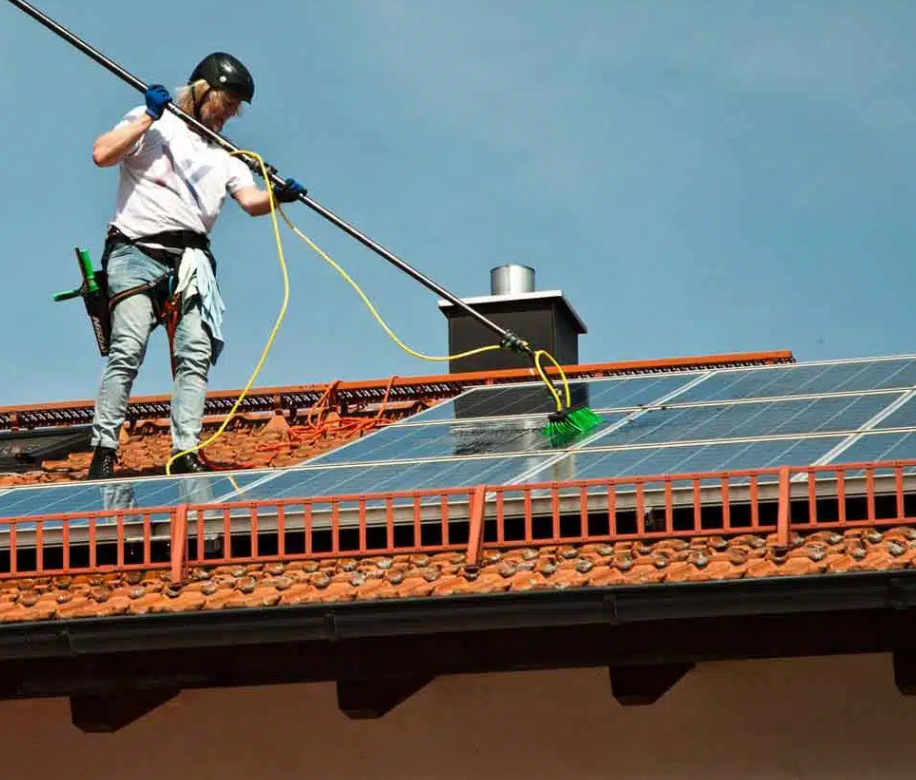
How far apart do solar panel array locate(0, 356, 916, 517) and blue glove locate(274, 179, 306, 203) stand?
1638mm

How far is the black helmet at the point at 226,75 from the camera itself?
13.2 metres

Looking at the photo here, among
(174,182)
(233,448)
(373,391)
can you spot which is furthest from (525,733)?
(373,391)

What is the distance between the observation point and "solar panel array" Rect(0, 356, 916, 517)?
1138 centimetres

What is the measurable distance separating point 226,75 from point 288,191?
0.83 meters

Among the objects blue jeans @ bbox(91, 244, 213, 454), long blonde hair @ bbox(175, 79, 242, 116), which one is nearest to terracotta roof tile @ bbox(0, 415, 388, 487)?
blue jeans @ bbox(91, 244, 213, 454)

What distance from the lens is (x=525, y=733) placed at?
10180 millimetres

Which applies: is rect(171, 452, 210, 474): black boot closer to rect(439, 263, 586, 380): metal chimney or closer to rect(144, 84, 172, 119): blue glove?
rect(144, 84, 172, 119): blue glove

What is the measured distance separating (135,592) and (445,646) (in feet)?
5.50

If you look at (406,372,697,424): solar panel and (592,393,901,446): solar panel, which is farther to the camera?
(406,372,697,424): solar panel

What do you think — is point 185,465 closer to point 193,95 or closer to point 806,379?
point 193,95

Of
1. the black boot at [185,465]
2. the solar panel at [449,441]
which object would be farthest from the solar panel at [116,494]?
the solar panel at [449,441]

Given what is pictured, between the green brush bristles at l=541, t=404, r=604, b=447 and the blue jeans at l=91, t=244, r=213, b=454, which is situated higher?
the blue jeans at l=91, t=244, r=213, b=454

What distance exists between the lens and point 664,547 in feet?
33.0

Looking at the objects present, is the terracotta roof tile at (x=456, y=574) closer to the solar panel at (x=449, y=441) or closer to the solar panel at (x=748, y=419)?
the solar panel at (x=748, y=419)
